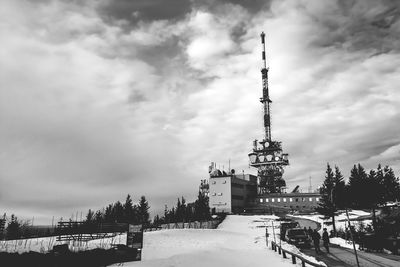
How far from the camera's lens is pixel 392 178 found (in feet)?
285

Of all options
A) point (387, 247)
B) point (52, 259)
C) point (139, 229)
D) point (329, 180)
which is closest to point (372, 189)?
point (329, 180)

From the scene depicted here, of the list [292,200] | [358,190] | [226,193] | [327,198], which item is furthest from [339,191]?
[226,193]

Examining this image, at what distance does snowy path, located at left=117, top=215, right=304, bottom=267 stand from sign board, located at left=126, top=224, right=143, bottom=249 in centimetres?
138

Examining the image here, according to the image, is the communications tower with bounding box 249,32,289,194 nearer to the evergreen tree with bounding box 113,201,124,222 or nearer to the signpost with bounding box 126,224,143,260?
the evergreen tree with bounding box 113,201,124,222

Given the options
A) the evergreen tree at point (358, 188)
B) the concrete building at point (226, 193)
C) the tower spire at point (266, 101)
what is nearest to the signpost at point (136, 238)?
the evergreen tree at point (358, 188)

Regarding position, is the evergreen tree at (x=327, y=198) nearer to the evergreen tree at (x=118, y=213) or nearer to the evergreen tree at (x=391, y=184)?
the evergreen tree at (x=391, y=184)

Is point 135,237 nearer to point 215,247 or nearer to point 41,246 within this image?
point 215,247

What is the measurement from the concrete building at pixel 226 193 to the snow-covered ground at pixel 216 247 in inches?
510

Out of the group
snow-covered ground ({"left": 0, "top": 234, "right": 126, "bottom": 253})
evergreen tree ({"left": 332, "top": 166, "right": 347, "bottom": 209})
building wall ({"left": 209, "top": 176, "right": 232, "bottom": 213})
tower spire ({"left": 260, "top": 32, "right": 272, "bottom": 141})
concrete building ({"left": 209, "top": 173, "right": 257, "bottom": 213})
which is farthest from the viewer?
tower spire ({"left": 260, "top": 32, "right": 272, "bottom": 141})

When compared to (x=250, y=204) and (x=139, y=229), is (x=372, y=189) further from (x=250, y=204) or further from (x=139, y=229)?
(x=139, y=229)

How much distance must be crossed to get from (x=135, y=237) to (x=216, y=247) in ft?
44.5

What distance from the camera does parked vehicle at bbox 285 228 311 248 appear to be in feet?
102

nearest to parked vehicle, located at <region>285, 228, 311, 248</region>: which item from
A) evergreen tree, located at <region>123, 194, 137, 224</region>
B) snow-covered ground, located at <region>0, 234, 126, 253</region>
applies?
snow-covered ground, located at <region>0, 234, 126, 253</region>

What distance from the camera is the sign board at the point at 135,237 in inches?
931
